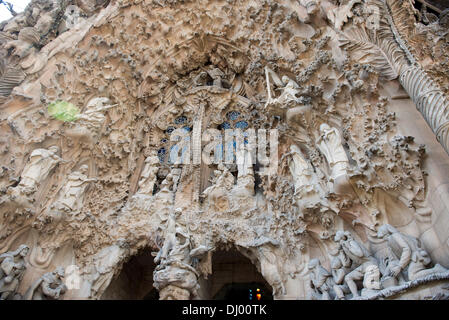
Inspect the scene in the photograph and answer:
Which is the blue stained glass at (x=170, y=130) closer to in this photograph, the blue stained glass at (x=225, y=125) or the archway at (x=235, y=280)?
the blue stained glass at (x=225, y=125)

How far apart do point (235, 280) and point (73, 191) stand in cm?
349

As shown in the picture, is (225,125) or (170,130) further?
(170,130)

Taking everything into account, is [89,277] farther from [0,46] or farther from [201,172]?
[0,46]

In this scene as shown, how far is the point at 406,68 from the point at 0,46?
7.52 meters

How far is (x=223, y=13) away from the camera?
8539 millimetres

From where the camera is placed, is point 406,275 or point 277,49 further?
point 277,49

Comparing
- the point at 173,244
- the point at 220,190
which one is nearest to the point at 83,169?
the point at 173,244

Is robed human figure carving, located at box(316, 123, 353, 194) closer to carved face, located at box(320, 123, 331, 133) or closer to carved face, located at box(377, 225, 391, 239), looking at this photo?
carved face, located at box(320, 123, 331, 133)

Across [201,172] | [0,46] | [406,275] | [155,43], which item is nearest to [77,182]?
[201,172]

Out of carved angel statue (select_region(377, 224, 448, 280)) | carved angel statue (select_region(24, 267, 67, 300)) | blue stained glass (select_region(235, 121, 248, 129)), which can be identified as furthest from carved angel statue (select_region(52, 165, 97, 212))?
carved angel statue (select_region(377, 224, 448, 280))

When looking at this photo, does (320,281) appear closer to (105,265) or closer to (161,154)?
(105,265)

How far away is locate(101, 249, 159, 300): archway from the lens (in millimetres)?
5984

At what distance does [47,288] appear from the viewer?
16.2 ft

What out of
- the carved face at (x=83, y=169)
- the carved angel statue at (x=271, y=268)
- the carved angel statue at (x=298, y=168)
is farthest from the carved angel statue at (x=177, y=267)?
the carved face at (x=83, y=169)
